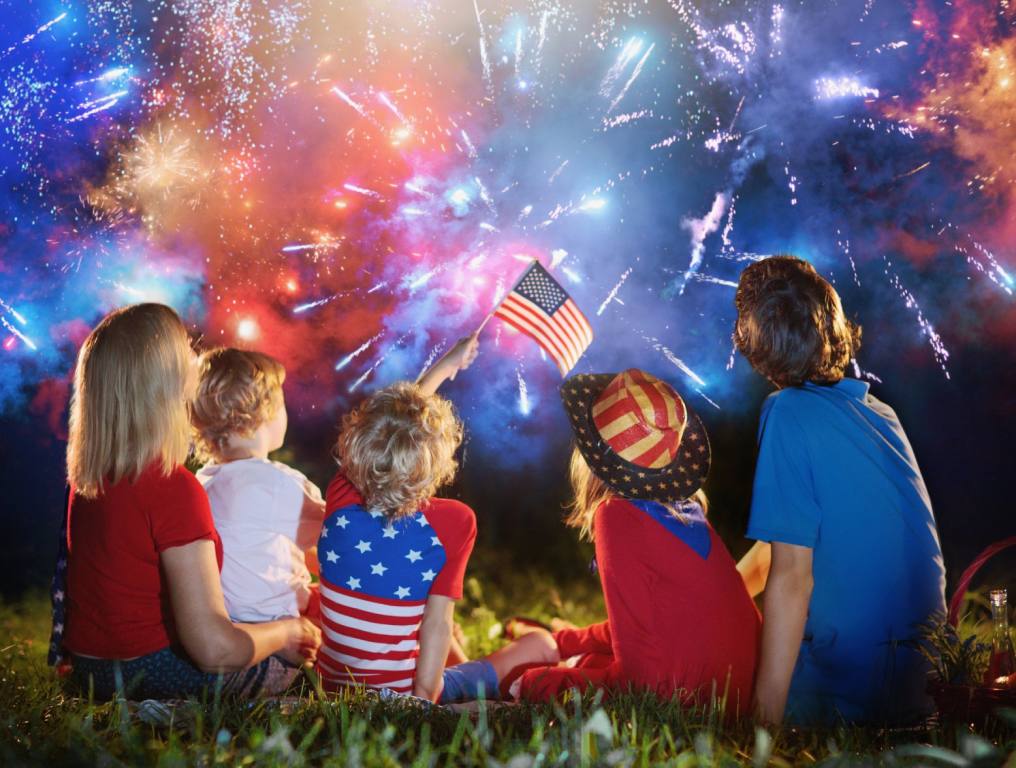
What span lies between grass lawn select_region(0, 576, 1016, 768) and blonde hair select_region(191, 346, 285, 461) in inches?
42.1

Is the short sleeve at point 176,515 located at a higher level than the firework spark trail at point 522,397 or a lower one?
lower

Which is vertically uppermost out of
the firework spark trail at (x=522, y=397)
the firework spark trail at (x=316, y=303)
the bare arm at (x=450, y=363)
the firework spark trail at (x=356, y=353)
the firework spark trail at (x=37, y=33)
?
the firework spark trail at (x=37, y=33)

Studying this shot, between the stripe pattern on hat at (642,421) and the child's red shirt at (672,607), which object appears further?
the stripe pattern on hat at (642,421)

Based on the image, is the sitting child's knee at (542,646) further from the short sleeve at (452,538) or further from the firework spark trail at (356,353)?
the firework spark trail at (356,353)

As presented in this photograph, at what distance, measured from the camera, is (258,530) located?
12.7 feet

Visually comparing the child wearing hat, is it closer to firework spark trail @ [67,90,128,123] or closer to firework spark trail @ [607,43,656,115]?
firework spark trail @ [607,43,656,115]

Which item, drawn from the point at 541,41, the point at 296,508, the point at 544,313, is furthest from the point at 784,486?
the point at 541,41

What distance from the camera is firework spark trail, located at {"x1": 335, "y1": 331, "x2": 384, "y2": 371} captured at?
653 cm

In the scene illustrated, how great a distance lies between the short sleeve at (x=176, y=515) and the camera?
10.6ft

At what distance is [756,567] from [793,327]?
1073mm

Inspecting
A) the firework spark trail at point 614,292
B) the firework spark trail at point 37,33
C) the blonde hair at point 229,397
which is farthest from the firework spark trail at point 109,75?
the firework spark trail at point 614,292

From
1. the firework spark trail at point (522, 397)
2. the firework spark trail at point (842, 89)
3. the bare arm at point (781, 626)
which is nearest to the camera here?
the bare arm at point (781, 626)

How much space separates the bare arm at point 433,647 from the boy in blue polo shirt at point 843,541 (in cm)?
112

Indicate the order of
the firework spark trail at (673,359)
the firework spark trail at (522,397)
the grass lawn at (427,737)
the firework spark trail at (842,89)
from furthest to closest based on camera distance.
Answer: the firework spark trail at (522,397) < the firework spark trail at (673,359) < the firework spark trail at (842,89) < the grass lawn at (427,737)
